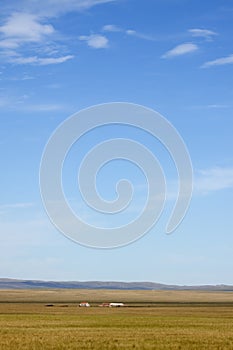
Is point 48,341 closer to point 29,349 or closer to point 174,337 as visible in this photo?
point 29,349

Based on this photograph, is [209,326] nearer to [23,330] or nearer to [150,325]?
[150,325]

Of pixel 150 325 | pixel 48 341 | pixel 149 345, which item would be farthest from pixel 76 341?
pixel 150 325

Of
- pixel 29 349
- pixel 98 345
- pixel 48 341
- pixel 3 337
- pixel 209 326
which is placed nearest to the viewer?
pixel 29 349

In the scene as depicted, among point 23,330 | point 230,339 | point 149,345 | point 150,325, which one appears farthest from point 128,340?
point 150,325

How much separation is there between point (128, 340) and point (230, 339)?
7.50 m

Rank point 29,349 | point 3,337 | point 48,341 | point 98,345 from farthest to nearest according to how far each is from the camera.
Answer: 1. point 3,337
2. point 48,341
3. point 98,345
4. point 29,349

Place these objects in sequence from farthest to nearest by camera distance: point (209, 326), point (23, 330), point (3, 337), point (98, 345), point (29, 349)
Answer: point (209, 326), point (23, 330), point (3, 337), point (98, 345), point (29, 349)

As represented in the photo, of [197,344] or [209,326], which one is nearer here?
[197,344]

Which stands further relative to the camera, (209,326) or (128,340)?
(209,326)

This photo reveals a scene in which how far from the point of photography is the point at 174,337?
164ft

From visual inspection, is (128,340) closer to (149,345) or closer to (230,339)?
→ (149,345)

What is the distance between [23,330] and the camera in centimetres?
5725

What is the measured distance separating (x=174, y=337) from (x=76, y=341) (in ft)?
26.4

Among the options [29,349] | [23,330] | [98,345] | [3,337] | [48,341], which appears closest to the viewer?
[29,349]
